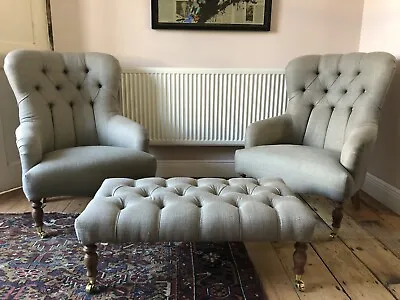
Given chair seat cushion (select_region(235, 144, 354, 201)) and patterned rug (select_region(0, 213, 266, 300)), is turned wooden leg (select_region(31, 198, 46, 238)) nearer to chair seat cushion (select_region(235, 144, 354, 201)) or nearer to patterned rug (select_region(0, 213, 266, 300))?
patterned rug (select_region(0, 213, 266, 300))

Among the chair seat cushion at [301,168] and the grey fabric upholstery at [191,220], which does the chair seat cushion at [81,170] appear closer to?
the grey fabric upholstery at [191,220]

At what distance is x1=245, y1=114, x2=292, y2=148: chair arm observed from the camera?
226 centimetres

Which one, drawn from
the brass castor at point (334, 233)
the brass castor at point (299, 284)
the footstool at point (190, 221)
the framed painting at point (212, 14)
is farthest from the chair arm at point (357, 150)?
the framed painting at point (212, 14)

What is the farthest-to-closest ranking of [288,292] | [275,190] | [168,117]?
1. [168,117]
2. [275,190]
3. [288,292]

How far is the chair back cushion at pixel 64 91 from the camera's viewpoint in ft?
6.86

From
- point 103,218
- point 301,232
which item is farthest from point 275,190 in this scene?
point 103,218

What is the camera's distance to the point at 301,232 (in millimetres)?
1347

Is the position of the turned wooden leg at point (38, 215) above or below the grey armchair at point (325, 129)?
below

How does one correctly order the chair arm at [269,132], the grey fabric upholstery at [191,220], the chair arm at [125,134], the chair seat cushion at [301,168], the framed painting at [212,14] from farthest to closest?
the framed painting at [212,14]
the chair arm at [269,132]
the chair arm at [125,134]
the chair seat cushion at [301,168]
the grey fabric upholstery at [191,220]

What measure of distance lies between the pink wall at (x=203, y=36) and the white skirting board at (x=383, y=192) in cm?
106

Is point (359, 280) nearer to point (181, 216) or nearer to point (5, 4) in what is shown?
point (181, 216)

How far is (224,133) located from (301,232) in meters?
1.56

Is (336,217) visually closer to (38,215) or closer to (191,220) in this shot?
(191,220)

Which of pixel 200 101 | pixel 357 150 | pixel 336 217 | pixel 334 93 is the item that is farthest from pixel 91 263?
pixel 334 93
